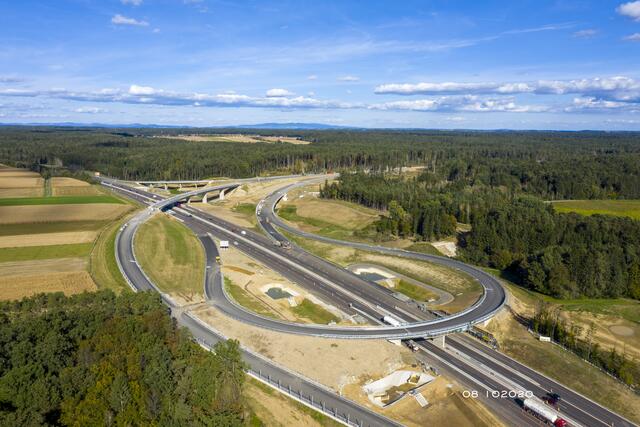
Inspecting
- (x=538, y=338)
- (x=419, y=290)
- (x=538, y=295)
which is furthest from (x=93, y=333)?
(x=538, y=295)

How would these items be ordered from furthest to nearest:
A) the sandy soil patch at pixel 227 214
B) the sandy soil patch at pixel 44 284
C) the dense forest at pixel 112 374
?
the sandy soil patch at pixel 227 214
the sandy soil patch at pixel 44 284
the dense forest at pixel 112 374

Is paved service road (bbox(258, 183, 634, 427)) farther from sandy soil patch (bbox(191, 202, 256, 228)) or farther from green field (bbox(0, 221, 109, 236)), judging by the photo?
green field (bbox(0, 221, 109, 236))

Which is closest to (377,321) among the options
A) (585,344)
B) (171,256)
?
(585,344)

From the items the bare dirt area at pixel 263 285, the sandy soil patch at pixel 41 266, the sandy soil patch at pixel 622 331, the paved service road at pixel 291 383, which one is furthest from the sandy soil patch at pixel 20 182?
the sandy soil patch at pixel 622 331

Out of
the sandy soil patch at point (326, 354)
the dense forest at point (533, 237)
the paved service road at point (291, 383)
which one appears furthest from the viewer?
the dense forest at point (533, 237)

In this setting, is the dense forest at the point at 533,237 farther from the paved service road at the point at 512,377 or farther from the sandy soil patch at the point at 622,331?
the paved service road at the point at 512,377

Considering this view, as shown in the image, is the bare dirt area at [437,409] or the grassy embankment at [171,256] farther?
the grassy embankment at [171,256]

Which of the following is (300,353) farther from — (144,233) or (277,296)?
(144,233)
